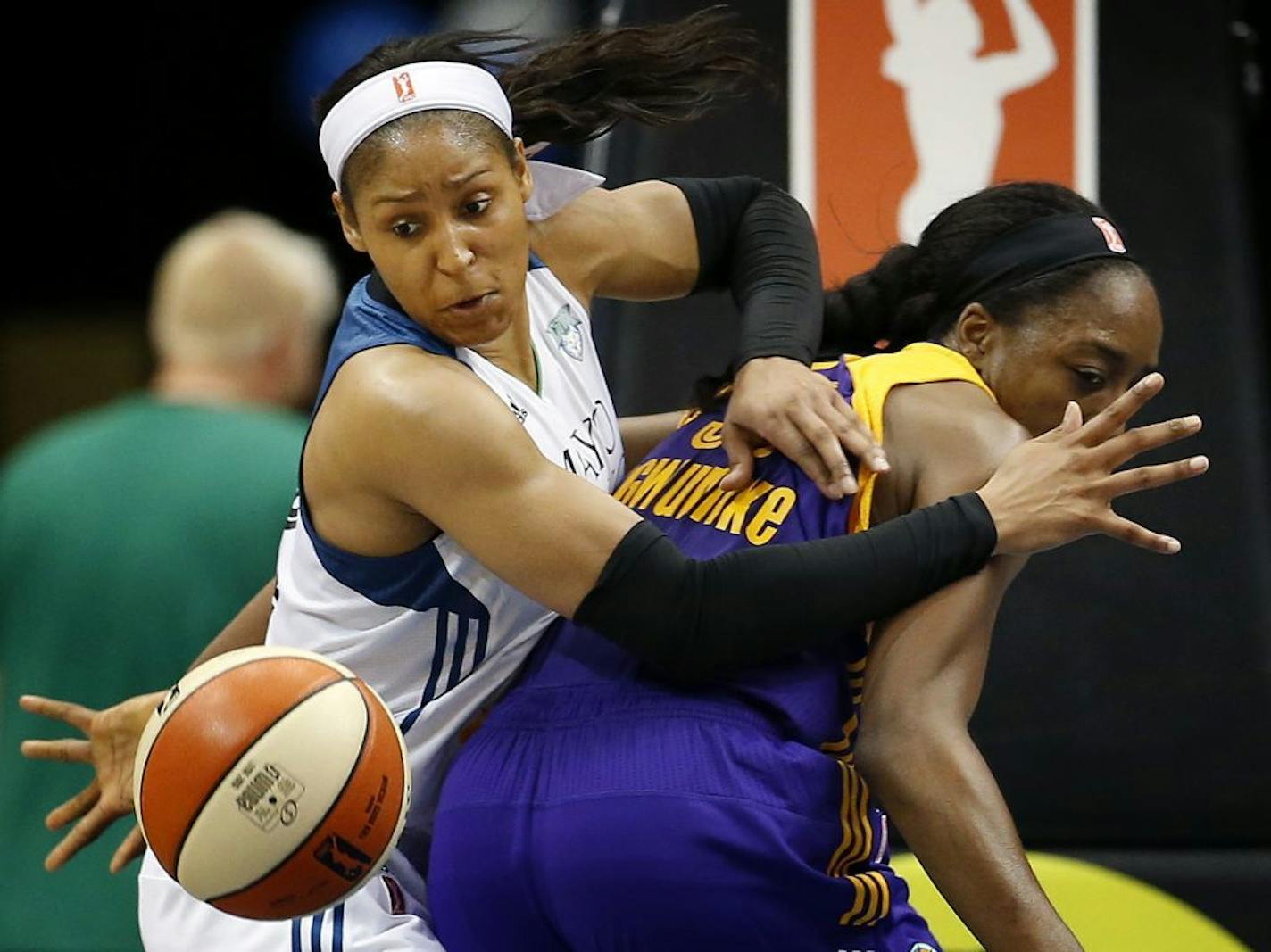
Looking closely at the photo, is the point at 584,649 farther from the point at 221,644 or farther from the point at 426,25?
the point at 426,25

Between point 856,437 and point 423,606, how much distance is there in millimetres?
599

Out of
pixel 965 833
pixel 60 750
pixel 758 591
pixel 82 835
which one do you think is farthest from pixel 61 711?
pixel 965 833

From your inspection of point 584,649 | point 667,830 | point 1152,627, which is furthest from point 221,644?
point 1152,627

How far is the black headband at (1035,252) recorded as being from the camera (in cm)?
269

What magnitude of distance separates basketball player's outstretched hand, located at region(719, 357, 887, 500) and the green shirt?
1490 millimetres

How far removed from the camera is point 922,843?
244 centimetres

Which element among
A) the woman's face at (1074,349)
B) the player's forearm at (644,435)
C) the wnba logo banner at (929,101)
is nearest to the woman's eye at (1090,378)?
the woman's face at (1074,349)

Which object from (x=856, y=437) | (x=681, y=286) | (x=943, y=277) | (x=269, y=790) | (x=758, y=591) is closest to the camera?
(x=269, y=790)

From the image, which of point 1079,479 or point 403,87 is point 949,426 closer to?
point 1079,479

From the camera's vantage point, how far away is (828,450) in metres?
2.53

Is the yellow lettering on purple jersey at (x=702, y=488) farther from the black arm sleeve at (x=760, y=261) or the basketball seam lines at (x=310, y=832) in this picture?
the basketball seam lines at (x=310, y=832)

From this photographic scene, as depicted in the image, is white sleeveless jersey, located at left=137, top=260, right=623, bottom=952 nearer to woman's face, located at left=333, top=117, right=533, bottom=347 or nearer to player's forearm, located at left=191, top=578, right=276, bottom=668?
woman's face, located at left=333, top=117, right=533, bottom=347

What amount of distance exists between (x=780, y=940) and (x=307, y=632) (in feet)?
2.49

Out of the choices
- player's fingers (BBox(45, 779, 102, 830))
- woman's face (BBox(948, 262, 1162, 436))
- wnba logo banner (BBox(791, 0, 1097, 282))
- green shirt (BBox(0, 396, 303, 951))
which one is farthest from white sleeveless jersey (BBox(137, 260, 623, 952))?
wnba logo banner (BBox(791, 0, 1097, 282))
